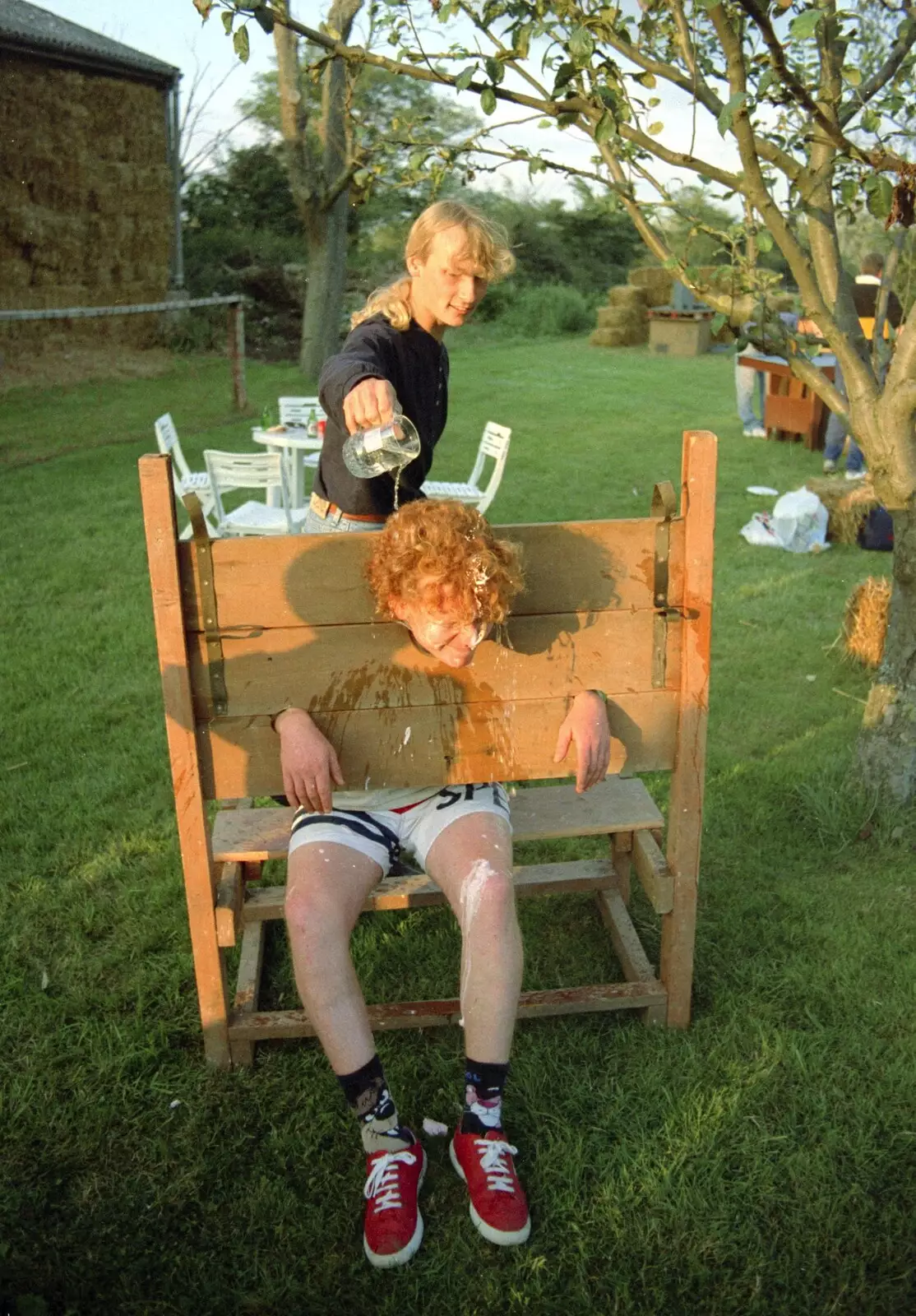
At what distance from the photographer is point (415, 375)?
2789 millimetres

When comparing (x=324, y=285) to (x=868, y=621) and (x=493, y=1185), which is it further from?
(x=493, y=1185)

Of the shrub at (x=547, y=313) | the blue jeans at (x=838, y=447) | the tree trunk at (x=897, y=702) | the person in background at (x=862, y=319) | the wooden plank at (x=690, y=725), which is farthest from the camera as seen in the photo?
the shrub at (x=547, y=313)

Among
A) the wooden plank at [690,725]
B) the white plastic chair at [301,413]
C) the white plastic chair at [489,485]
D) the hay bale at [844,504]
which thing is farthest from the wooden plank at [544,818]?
the white plastic chair at [301,413]

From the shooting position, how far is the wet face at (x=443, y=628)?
2254 millimetres

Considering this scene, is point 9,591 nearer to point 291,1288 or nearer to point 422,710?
point 422,710

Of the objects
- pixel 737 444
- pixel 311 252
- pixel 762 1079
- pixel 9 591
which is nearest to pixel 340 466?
pixel 762 1079

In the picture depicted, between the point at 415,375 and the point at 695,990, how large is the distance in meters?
1.82

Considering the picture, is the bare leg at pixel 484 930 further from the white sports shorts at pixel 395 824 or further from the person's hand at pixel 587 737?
the person's hand at pixel 587 737

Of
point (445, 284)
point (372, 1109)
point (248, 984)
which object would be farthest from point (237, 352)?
point (372, 1109)

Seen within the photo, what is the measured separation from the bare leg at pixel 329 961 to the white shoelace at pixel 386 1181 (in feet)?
0.66

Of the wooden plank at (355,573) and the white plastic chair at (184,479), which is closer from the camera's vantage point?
the wooden plank at (355,573)

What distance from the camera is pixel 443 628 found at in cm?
229

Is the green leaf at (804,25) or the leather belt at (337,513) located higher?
the green leaf at (804,25)

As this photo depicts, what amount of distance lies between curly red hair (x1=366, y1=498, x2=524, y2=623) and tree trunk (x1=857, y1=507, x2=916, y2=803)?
186cm
